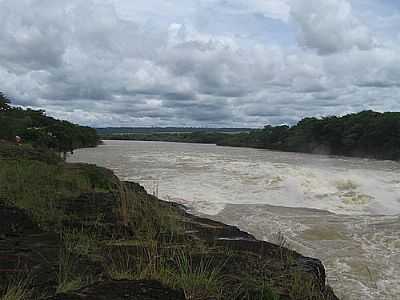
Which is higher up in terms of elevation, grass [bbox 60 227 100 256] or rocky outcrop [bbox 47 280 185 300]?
rocky outcrop [bbox 47 280 185 300]

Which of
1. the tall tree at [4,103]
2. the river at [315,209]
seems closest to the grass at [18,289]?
the river at [315,209]

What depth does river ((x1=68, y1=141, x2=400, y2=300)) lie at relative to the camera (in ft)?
35.9

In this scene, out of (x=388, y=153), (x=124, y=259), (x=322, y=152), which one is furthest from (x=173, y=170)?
(x=322, y=152)

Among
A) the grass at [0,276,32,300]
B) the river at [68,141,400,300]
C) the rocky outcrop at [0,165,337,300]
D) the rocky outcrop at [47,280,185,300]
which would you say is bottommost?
the river at [68,141,400,300]

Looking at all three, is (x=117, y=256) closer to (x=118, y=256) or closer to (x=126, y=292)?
(x=118, y=256)

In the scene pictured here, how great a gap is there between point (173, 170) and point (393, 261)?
2324 centimetres

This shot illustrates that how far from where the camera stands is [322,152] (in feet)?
214

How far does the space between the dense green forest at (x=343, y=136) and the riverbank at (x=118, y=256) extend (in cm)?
4935

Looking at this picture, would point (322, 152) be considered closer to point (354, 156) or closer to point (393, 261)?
point (354, 156)

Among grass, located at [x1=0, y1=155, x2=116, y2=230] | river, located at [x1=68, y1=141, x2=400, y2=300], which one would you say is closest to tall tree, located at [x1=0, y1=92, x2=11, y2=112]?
river, located at [x1=68, y1=141, x2=400, y2=300]

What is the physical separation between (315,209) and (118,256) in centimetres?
1567

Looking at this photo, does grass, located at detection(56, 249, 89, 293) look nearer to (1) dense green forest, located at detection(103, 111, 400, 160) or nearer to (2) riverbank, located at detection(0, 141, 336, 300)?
(2) riverbank, located at detection(0, 141, 336, 300)

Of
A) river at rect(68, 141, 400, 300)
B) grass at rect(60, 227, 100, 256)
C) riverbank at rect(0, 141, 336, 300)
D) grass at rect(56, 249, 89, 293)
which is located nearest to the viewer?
grass at rect(56, 249, 89, 293)

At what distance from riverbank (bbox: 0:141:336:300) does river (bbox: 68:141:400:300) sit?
5.07ft
